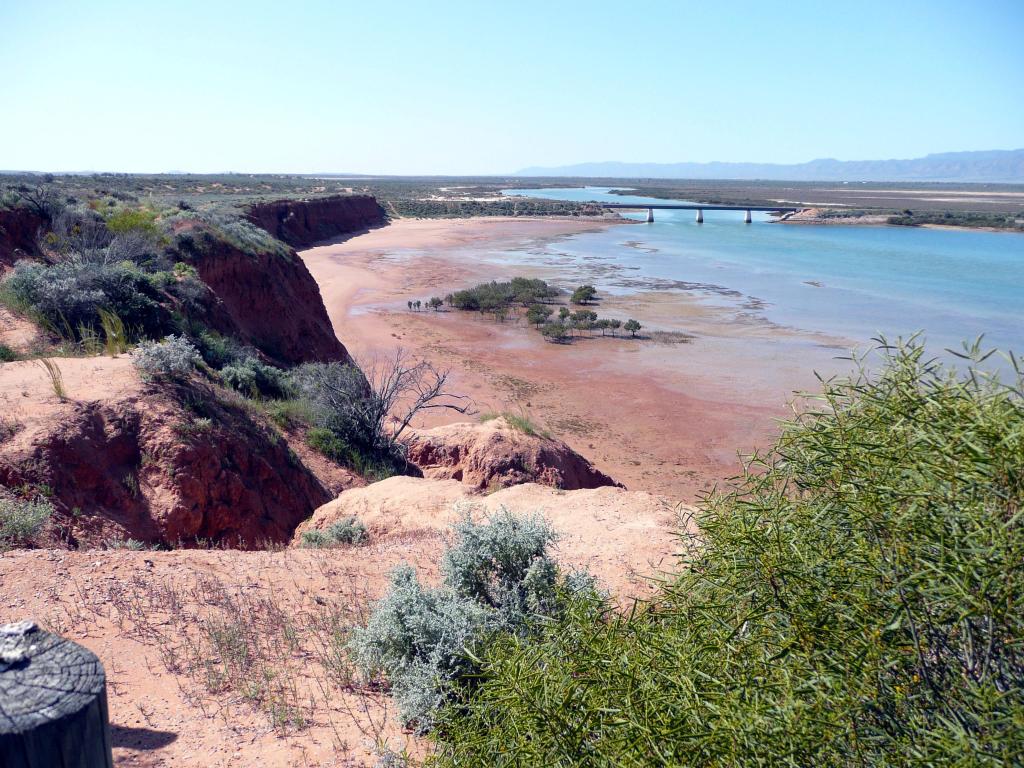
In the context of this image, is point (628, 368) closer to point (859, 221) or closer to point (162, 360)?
point (162, 360)

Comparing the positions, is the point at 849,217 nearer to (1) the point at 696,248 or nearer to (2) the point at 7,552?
(1) the point at 696,248

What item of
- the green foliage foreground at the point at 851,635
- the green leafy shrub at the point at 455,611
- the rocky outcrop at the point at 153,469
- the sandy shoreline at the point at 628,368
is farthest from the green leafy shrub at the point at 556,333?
the green foliage foreground at the point at 851,635

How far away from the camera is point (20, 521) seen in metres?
6.22

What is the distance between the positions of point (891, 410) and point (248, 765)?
3381 mm

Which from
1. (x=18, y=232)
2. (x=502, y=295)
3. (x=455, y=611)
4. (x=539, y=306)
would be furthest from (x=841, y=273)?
(x=455, y=611)

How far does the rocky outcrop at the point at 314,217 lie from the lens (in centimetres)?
4506

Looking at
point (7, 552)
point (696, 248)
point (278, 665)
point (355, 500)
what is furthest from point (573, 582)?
point (696, 248)

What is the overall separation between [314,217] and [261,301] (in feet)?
137

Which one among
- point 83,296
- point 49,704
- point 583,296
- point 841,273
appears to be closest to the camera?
point 49,704

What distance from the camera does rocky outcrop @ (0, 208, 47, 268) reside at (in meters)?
14.2

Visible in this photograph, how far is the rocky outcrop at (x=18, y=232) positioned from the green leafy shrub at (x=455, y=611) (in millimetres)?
13779

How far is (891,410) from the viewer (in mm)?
2352

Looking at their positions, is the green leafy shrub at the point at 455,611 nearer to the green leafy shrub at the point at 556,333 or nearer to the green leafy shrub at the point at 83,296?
the green leafy shrub at the point at 83,296

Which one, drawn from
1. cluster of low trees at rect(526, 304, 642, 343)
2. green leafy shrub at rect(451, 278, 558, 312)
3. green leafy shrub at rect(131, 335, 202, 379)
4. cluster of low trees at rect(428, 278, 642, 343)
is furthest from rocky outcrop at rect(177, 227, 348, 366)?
green leafy shrub at rect(451, 278, 558, 312)
